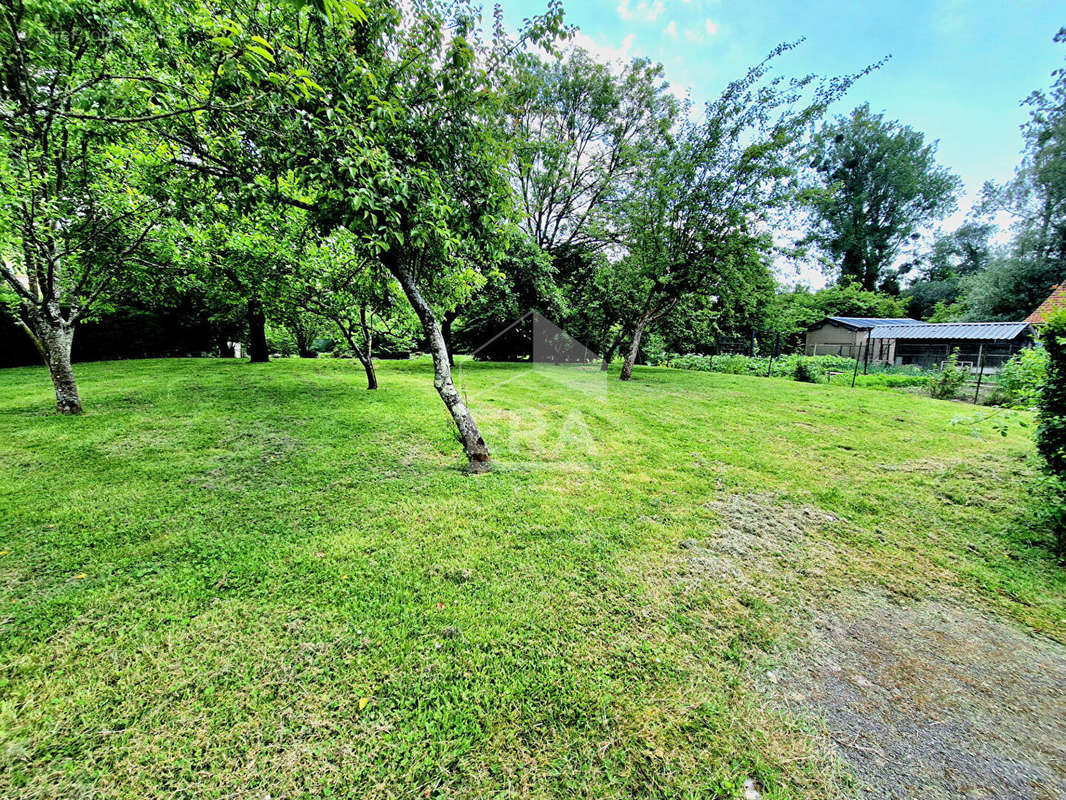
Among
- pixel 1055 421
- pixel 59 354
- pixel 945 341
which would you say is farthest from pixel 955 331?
pixel 59 354

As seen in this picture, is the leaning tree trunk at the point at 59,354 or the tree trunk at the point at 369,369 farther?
the tree trunk at the point at 369,369

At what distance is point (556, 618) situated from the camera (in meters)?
2.17

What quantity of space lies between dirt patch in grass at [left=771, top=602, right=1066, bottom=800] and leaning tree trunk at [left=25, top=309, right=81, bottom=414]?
30.5 feet

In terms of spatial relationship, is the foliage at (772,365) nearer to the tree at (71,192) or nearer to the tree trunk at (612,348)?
the tree trunk at (612,348)

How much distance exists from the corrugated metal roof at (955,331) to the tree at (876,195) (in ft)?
51.8

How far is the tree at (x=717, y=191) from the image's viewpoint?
10.5 m

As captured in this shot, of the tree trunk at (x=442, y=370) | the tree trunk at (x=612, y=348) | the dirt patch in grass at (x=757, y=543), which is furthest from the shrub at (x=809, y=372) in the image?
the tree trunk at (x=442, y=370)

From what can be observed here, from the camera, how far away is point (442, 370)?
13.3 feet

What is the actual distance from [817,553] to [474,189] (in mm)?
4572

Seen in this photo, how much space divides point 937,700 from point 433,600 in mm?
2619

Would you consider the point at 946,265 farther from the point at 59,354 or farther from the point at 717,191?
the point at 59,354

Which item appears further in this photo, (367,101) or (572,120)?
(572,120)

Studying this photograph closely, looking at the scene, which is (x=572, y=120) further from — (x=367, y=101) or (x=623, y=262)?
(x=367, y=101)

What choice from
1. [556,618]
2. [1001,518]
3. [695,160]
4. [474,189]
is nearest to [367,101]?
[474,189]
